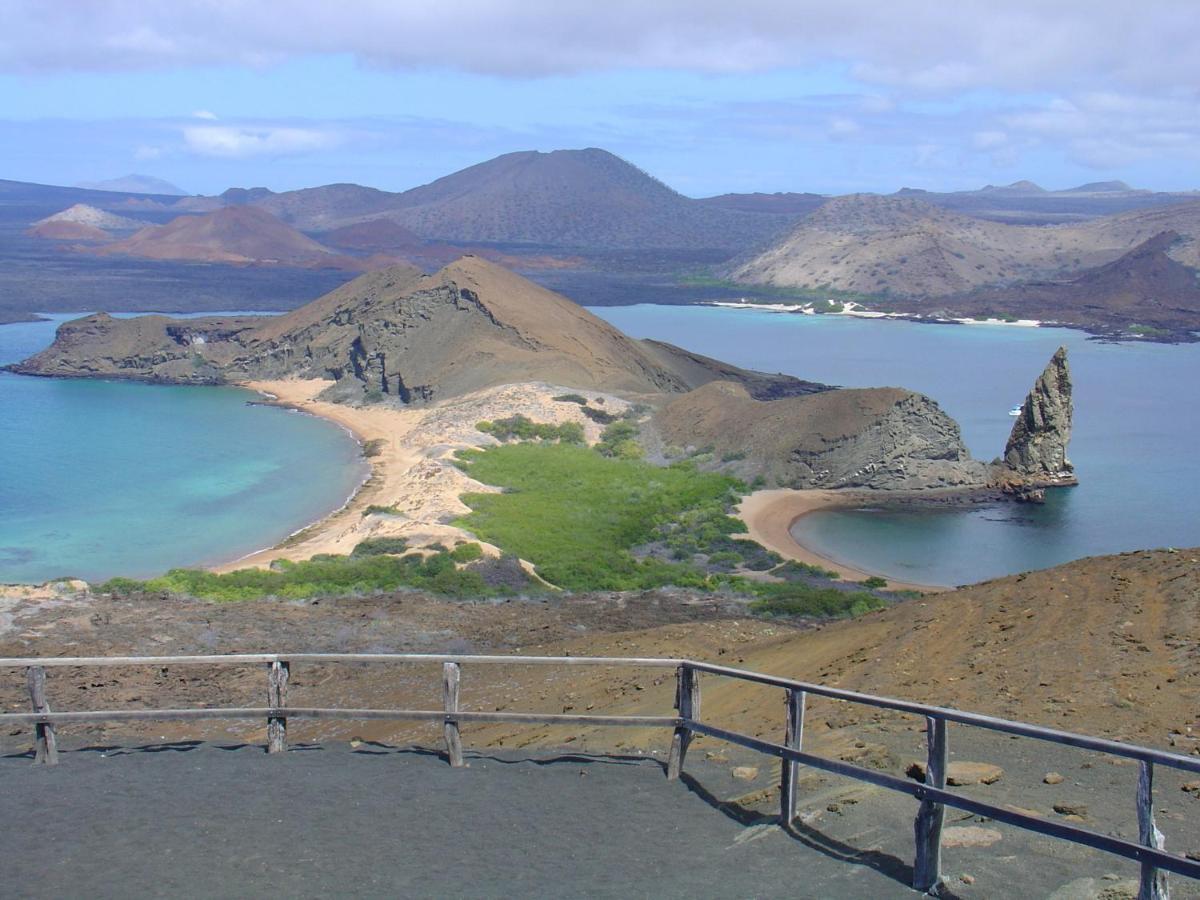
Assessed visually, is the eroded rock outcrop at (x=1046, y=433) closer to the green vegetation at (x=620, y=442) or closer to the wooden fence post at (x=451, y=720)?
the green vegetation at (x=620, y=442)

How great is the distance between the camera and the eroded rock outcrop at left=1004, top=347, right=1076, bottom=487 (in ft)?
133

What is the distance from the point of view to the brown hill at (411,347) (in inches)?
2168

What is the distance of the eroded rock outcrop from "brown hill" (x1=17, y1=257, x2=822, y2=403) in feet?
54.6

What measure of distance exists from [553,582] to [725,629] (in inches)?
300

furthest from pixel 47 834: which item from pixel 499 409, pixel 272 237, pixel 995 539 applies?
pixel 272 237

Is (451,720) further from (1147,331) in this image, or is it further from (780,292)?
(780,292)

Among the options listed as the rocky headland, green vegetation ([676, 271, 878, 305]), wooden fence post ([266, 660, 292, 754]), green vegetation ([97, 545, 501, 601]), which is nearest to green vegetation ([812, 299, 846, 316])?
green vegetation ([676, 271, 878, 305])

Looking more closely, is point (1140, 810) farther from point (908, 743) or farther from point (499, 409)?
point (499, 409)

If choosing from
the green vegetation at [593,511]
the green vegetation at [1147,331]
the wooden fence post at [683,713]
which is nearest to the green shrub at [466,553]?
the green vegetation at [593,511]

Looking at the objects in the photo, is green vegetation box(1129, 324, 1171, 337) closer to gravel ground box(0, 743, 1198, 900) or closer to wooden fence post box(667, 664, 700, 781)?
wooden fence post box(667, 664, 700, 781)

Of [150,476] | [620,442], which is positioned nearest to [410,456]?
[620,442]

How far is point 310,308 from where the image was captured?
68.9 metres

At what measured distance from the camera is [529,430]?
4328 centimetres

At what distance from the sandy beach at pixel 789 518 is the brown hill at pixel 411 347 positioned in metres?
14.5
